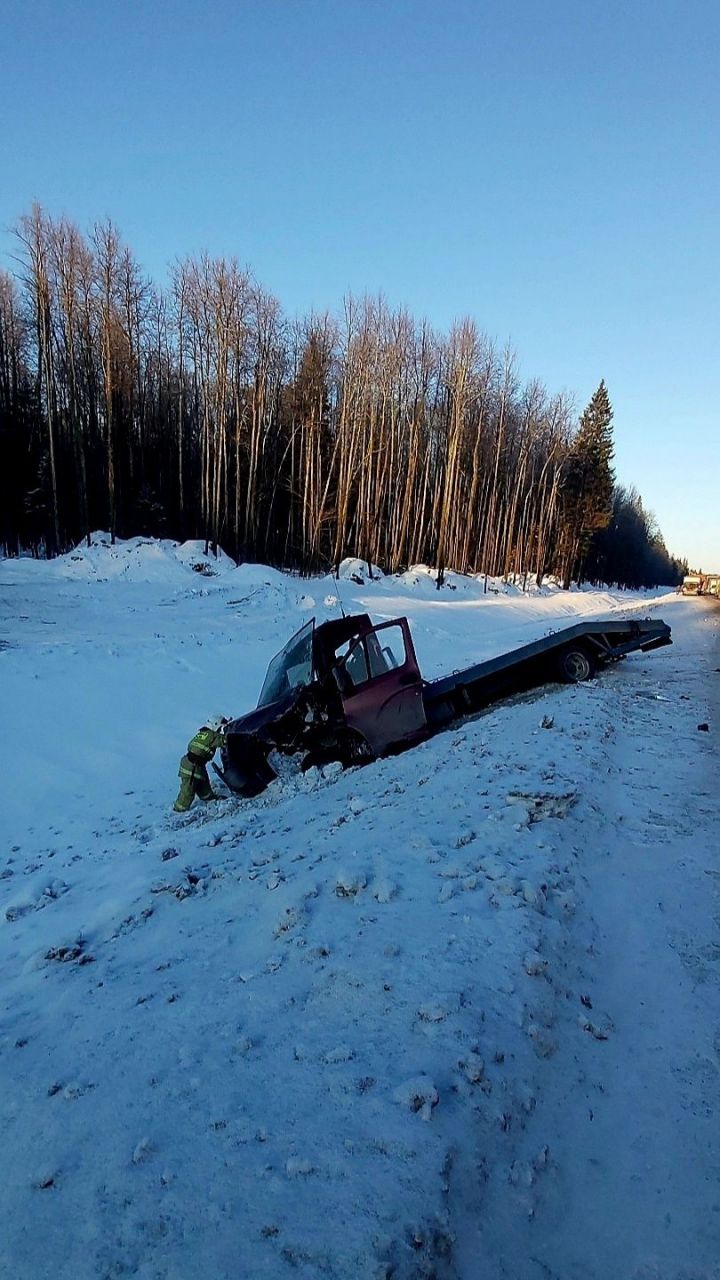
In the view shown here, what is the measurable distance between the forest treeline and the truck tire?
2417 centimetres

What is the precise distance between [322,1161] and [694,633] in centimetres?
2268

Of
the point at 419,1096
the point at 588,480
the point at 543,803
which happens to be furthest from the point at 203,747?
the point at 588,480

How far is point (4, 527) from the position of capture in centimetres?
3506

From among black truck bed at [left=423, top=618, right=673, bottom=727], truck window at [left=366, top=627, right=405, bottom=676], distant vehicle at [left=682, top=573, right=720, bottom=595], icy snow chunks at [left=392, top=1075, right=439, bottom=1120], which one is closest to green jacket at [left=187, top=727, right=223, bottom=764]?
truck window at [left=366, top=627, right=405, bottom=676]

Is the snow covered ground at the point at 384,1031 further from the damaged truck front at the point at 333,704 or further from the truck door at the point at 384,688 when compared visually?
the truck door at the point at 384,688

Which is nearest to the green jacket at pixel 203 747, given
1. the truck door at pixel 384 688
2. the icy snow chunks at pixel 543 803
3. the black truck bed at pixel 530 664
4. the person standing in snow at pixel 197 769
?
the person standing in snow at pixel 197 769

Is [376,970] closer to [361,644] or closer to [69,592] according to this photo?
[361,644]

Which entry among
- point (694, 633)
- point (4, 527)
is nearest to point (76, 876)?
point (694, 633)

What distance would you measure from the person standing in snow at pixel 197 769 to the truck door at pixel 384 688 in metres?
1.68

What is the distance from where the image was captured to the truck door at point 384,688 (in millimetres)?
8047

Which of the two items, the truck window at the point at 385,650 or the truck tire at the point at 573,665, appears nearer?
the truck window at the point at 385,650

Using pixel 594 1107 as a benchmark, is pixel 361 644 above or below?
above

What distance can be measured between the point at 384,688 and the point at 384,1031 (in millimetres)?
5662

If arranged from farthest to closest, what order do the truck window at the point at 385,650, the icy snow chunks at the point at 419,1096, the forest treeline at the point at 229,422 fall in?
the forest treeline at the point at 229,422 < the truck window at the point at 385,650 < the icy snow chunks at the point at 419,1096
